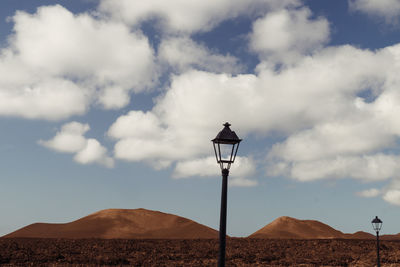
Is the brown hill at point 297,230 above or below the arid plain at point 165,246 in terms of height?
above

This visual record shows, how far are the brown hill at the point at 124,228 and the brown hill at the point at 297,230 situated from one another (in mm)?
10664

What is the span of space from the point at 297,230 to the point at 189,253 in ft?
115

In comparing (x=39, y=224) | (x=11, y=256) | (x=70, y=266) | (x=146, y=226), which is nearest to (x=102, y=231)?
(x=146, y=226)

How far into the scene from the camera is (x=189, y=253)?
54.8m

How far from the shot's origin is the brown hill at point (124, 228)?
76312 millimetres

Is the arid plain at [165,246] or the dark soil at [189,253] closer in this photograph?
the dark soil at [189,253]

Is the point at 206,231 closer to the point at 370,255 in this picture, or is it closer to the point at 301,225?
the point at 301,225

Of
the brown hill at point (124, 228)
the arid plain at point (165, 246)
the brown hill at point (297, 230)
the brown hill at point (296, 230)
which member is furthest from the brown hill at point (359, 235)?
the brown hill at point (124, 228)

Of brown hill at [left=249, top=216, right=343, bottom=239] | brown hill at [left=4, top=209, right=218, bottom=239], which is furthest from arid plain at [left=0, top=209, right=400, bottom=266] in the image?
brown hill at [left=249, top=216, right=343, bottom=239]

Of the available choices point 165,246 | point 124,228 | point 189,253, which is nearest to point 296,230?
point 124,228

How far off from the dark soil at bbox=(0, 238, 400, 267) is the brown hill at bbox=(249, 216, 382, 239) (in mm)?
16631

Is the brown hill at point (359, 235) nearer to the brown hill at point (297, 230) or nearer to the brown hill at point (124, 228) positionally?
the brown hill at point (297, 230)

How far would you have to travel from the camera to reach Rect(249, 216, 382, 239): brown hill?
81188mm

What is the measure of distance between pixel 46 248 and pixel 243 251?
2429 cm
